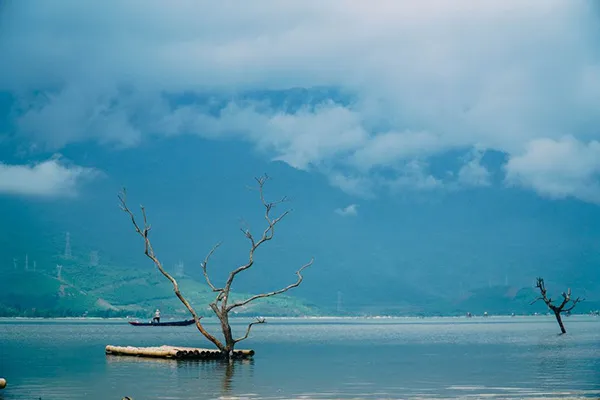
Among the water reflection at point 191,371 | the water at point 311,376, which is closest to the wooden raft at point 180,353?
the water reflection at point 191,371

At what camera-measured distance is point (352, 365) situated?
2736 inches

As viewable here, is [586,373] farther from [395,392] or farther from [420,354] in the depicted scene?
[420,354]

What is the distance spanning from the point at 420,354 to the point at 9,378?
137ft

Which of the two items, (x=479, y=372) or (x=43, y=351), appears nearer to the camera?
(x=479, y=372)

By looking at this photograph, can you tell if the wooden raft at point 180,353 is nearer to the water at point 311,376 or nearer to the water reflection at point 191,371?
the water reflection at point 191,371

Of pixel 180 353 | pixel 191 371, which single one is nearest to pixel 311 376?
pixel 191 371

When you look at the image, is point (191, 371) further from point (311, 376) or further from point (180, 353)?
point (180, 353)

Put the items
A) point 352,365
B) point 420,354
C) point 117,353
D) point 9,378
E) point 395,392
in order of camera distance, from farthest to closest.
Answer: point 420,354
point 117,353
point 352,365
point 9,378
point 395,392

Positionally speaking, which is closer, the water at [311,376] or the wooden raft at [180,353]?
the water at [311,376]

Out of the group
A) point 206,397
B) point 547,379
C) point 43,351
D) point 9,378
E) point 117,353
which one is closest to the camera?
point 206,397

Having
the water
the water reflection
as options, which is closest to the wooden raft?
the water reflection

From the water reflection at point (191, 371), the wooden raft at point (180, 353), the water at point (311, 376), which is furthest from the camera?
the wooden raft at point (180, 353)

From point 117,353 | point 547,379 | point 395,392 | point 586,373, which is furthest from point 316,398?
point 117,353

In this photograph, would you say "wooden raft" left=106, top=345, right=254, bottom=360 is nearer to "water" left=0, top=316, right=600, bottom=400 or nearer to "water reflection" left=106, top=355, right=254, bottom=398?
"water reflection" left=106, top=355, right=254, bottom=398
